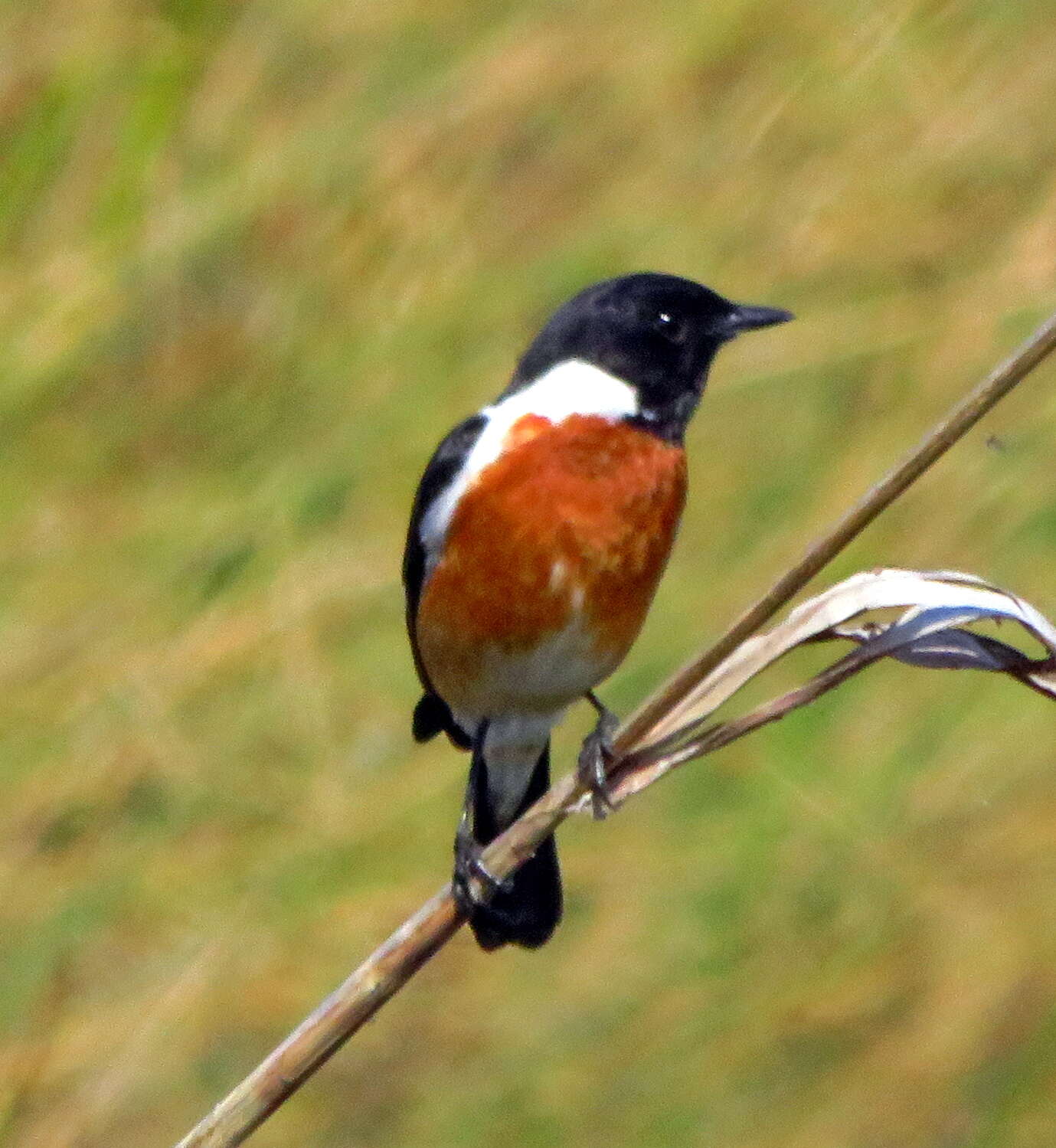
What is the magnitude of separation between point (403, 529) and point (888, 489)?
178 cm

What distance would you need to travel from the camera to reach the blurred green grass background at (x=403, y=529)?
311 centimetres

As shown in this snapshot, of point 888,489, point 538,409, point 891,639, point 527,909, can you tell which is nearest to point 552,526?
point 538,409

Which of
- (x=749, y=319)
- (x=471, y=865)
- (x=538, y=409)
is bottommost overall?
(x=471, y=865)

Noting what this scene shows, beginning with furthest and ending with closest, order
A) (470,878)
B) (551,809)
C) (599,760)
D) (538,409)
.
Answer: (538,409) < (470,878) < (599,760) < (551,809)

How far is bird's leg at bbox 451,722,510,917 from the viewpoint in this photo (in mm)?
2113

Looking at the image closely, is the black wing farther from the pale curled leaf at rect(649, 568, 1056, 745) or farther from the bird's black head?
the pale curled leaf at rect(649, 568, 1056, 745)

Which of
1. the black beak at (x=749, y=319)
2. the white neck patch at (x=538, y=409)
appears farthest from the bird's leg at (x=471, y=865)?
the black beak at (x=749, y=319)

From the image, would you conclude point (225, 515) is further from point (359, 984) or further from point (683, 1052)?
point (359, 984)

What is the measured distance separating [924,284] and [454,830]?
117 centimetres

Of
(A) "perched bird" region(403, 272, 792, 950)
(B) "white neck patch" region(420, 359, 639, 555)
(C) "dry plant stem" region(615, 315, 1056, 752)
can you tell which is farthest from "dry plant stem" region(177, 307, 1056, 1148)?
(B) "white neck patch" region(420, 359, 639, 555)

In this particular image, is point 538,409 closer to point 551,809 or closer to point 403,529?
point 403,529

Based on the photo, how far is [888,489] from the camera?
165 cm

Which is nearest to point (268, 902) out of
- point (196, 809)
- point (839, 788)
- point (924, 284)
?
point (196, 809)

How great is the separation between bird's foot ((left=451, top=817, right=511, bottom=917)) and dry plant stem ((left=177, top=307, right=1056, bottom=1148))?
3 centimetres
